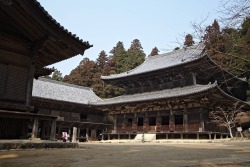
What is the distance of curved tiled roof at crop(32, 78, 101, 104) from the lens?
31430 mm

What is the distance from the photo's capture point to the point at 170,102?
26719 mm

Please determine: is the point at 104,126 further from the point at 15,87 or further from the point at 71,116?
the point at 15,87

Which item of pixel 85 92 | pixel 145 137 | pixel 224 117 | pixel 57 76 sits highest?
pixel 57 76

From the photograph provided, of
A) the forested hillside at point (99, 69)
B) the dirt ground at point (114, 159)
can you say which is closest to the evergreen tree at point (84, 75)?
the forested hillside at point (99, 69)

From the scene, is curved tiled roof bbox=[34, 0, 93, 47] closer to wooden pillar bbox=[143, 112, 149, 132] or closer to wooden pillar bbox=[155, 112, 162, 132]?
wooden pillar bbox=[155, 112, 162, 132]

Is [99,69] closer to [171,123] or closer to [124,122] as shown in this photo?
[124,122]

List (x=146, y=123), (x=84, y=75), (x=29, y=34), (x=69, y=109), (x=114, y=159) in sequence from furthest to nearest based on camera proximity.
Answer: (x=84, y=75) → (x=69, y=109) → (x=146, y=123) → (x=29, y=34) → (x=114, y=159)

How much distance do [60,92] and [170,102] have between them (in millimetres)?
15639

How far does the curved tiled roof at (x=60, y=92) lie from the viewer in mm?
31430

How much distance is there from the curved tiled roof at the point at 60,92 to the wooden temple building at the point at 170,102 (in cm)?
465

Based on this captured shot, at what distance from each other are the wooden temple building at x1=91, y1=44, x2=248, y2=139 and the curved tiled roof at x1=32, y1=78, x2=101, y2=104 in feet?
15.2

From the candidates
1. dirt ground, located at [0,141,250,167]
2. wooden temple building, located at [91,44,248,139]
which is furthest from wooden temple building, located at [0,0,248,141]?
dirt ground, located at [0,141,250,167]

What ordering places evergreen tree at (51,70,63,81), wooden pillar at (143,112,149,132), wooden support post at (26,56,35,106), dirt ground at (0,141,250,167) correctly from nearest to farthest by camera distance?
dirt ground at (0,141,250,167) < wooden support post at (26,56,35,106) < wooden pillar at (143,112,149,132) < evergreen tree at (51,70,63,81)

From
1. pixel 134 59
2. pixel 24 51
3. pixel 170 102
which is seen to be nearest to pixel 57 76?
pixel 134 59
